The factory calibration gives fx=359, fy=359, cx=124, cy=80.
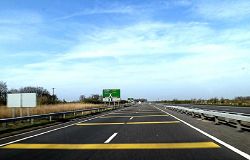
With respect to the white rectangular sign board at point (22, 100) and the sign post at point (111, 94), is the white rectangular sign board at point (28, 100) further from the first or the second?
the sign post at point (111, 94)

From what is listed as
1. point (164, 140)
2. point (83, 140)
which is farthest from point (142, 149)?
point (83, 140)

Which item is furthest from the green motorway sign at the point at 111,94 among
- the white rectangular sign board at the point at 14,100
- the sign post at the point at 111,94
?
the white rectangular sign board at the point at 14,100

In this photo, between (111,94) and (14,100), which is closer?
(14,100)

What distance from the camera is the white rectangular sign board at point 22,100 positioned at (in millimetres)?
26734

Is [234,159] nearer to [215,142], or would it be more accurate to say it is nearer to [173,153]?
[173,153]

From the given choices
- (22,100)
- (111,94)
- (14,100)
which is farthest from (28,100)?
(111,94)

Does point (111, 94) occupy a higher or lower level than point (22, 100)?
higher

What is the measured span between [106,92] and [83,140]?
66.4 metres

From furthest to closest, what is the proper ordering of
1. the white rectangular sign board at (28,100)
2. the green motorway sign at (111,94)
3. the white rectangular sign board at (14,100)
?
the green motorway sign at (111,94) < the white rectangular sign board at (28,100) < the white rectangular sign board at (14,100)

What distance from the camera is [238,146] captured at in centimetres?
1113

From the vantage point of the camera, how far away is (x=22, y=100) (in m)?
27.0

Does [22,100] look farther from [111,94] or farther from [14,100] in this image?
[111,94]

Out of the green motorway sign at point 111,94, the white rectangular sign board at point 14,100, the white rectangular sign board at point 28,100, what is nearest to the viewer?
the white rectangular sign board at point 14,100

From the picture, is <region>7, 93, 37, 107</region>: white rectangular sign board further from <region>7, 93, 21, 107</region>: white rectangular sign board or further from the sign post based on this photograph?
the sign post
